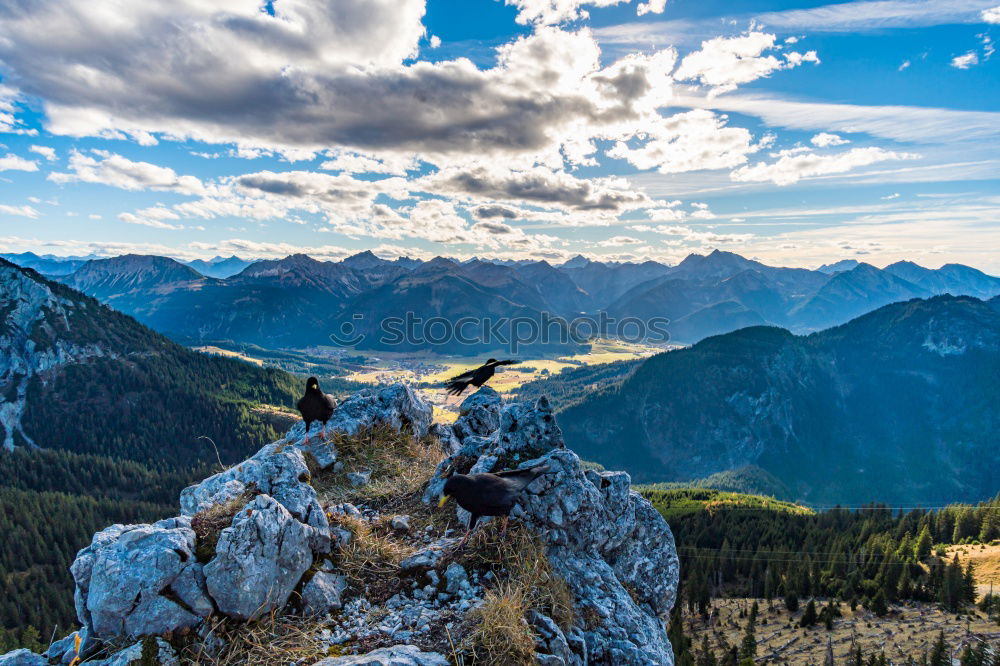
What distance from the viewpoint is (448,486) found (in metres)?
11.1

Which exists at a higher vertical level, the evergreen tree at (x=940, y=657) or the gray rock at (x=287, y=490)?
the gray rock at (x=287, y=490)

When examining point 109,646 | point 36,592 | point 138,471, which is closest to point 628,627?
point 109,646

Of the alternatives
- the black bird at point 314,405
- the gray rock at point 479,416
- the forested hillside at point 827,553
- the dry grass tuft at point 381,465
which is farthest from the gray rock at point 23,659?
the forested hillside at point 827,553

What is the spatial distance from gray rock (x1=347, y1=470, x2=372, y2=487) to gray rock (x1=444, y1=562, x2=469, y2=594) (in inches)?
284

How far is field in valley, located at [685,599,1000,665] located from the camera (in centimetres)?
7881

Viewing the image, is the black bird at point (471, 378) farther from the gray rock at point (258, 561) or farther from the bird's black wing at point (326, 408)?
the gray rock at point (258, 561)

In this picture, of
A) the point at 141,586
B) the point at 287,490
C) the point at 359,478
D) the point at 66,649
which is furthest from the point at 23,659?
the point at 359,478

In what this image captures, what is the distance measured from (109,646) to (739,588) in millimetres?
138710

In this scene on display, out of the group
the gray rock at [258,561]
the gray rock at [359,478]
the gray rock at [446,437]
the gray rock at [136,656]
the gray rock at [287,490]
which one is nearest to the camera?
the gray rock at [136,656]

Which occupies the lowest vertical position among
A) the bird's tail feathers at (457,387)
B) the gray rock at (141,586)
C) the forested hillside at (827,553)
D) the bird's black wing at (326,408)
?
the forested hillside at (827,553)

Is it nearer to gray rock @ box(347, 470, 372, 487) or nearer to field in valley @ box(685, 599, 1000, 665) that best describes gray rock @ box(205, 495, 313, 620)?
gray rock @ box(347, 470, 372, 487)

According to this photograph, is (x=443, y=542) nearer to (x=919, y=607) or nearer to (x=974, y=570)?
(x=919, y=607)

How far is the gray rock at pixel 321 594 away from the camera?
959 cm

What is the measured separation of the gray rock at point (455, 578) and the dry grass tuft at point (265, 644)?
2610mm
